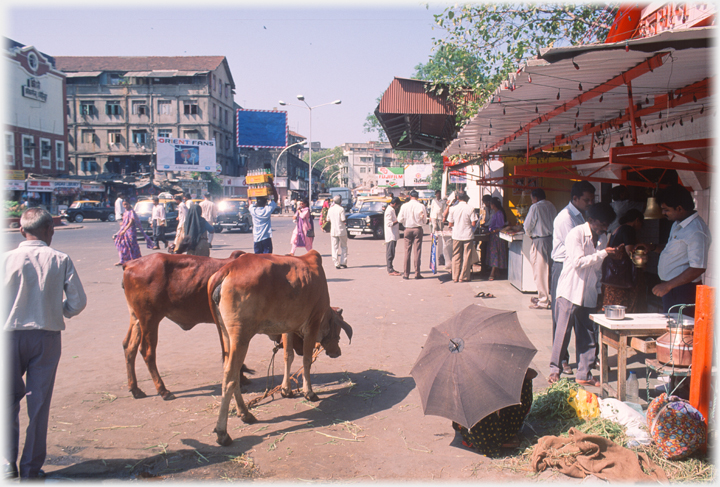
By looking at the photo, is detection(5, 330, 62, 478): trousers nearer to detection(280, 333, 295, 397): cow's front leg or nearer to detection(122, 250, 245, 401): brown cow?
detection(122, 250, 245, 401): brown cow

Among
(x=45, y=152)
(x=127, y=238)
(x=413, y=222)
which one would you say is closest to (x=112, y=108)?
(x=45, y=152)

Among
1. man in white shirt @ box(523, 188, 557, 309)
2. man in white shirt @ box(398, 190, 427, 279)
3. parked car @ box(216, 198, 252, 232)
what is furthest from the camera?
parked car @ box(216, 198, 252, 232)

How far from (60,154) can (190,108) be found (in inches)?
546

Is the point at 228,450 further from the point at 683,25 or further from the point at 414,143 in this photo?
the point at 414,143

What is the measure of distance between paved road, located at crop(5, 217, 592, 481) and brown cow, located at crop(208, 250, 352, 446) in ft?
1.07

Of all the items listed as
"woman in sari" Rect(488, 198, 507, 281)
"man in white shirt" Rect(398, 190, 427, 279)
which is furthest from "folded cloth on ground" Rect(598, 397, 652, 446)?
"woman in sari" Rect(488, 198, 507, 281)

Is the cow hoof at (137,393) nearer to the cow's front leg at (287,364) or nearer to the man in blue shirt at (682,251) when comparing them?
the cow's front leg at (287,364)

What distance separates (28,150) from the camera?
134 feet

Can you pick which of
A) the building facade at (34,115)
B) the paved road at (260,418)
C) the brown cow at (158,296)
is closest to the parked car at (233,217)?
the paved road at (260,418)

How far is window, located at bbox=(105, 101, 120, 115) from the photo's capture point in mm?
53466

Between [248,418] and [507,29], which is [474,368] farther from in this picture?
[507,29]

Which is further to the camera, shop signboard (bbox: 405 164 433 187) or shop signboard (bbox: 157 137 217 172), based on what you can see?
shop signboard (bbox: 157 137 217 172)

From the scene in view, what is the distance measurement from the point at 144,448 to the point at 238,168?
62.6 m

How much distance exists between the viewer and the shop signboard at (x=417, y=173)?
42.8 m
